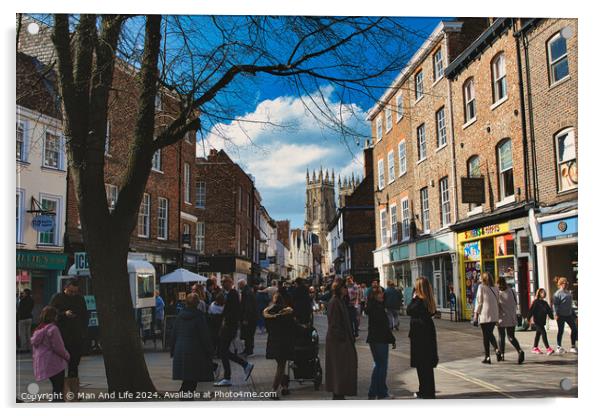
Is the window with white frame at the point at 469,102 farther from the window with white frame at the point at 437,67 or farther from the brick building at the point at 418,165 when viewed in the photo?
the window with white frame at the point at 437,67

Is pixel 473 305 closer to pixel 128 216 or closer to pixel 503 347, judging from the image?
pixel 503 347

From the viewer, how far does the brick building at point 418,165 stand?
19.7 feet

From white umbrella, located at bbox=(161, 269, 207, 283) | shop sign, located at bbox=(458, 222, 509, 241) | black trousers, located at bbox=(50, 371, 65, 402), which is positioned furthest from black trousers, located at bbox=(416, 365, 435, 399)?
white umbrella, located at bbox=(161, 269, 207, 283)

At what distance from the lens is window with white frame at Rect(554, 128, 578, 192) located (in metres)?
6.84

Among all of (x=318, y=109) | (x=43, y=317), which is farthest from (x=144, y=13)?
(x=43, y=317)

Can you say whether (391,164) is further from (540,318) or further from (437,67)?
(540,318)

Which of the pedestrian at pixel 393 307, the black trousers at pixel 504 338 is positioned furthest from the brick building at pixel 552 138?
the pedestrian at pixel 393 307

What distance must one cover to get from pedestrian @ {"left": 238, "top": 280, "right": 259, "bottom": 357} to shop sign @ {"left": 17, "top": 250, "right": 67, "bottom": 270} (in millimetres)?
3114

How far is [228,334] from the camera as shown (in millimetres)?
7047

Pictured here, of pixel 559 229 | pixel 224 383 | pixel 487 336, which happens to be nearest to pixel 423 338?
pixel 487 336

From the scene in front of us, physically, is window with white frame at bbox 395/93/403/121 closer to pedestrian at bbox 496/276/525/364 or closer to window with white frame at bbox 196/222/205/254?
pedestrian at bbox 496/276/525/364

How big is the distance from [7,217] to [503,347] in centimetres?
534

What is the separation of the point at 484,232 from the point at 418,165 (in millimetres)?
Answer: 2658

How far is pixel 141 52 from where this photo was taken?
18.2ft
